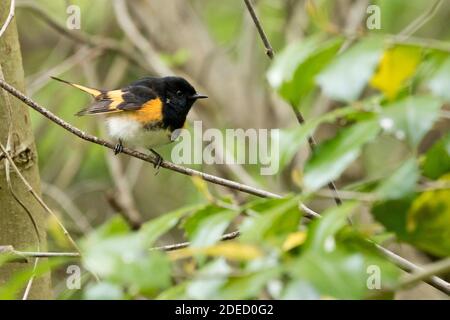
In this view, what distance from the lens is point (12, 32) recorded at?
7.91 ft

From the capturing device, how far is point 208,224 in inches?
46.4

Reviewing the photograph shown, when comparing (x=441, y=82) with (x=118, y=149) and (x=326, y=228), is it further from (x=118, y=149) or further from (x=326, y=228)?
(x=118, y=149)

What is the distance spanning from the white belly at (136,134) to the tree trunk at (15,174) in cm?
95

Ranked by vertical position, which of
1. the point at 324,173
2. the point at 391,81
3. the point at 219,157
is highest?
the point at 391,81

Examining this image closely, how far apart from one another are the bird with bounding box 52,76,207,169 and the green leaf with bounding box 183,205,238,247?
1945mm

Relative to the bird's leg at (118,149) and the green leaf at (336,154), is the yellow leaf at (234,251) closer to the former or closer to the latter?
the green leaf at (336,154)

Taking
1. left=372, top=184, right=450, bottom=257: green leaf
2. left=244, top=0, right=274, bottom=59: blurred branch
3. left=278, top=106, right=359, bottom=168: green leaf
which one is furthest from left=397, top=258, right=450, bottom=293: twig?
left=244, top=0, right=274, bottom=59: blurred branch

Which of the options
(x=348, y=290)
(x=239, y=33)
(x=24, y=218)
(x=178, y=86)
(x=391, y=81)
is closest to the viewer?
(x=348, y=290)

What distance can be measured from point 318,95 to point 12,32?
290cm

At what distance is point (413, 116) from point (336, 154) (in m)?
0.12

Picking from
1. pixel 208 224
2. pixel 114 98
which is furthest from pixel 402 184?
pixel 114 98

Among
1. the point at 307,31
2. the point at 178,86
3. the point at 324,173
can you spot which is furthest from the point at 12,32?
the point at 307,31

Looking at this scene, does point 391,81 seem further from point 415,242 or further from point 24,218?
point 24,218

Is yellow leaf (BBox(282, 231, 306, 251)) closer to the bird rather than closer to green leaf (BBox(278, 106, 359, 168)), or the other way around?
green leaf (BBox(278, 106, 359, 168))
